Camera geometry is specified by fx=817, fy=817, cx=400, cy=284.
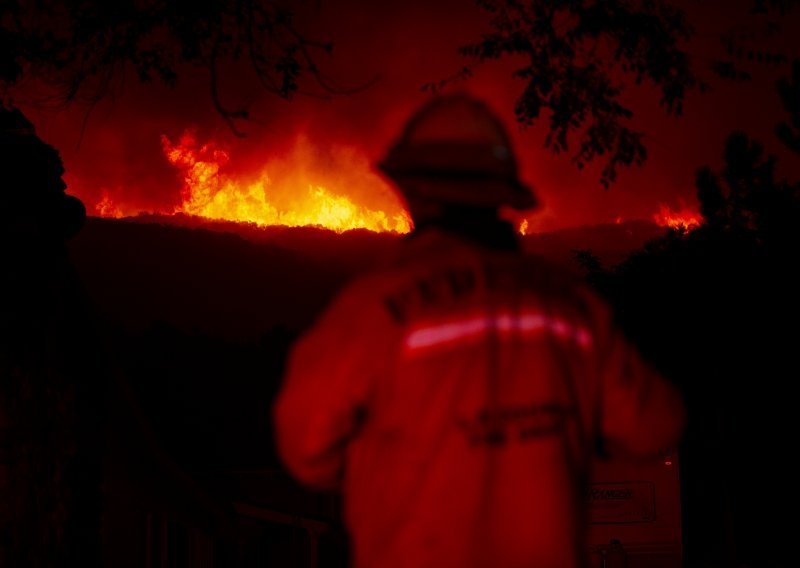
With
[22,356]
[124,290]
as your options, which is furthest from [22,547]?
[124,290]

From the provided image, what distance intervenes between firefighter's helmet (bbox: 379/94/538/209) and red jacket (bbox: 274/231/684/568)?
0.46ft

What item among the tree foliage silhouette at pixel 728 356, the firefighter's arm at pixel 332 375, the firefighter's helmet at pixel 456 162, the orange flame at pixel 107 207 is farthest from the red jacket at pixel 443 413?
the orange flame at pixel 107 207

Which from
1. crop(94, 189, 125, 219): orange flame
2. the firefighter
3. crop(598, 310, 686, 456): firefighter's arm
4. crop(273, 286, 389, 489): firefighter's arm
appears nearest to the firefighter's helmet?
the firefighter

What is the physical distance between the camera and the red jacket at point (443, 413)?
2.10 m

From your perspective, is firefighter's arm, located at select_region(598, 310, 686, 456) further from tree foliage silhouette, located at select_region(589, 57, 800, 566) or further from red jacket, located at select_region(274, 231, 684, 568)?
tree foliage silhouette, located at select_region(589, 57, 800, 566)

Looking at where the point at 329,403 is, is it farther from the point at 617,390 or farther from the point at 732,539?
the point at 732,539

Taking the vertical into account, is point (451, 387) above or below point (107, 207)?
below

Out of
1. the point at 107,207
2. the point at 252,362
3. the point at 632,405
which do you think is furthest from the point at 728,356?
the point at 107,207

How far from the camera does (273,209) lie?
95750 mm

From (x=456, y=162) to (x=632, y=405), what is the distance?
875 mm

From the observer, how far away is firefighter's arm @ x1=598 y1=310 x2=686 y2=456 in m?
2.38

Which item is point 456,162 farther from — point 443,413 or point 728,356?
point 728,356

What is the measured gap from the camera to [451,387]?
84.0 inches

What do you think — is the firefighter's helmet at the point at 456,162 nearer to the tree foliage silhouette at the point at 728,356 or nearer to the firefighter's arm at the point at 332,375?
the firefighter's arm at the point at 332,375
